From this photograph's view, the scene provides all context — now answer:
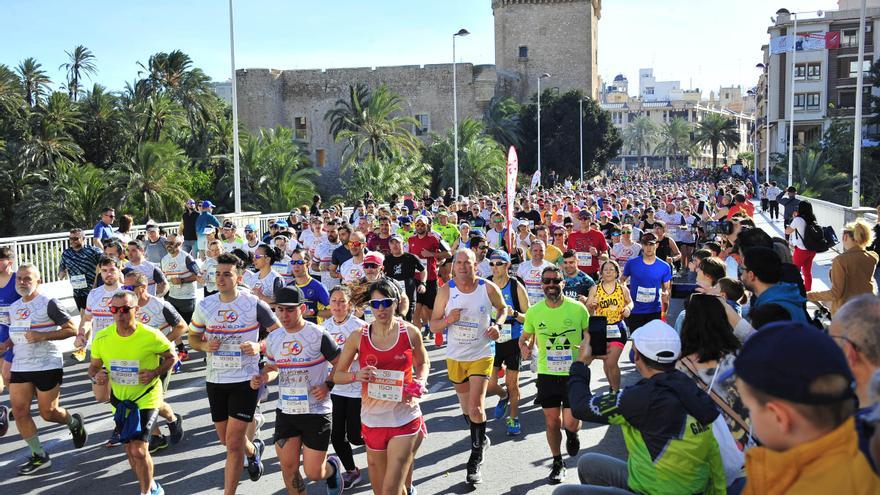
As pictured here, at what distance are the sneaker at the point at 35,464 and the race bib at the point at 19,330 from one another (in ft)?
3.25

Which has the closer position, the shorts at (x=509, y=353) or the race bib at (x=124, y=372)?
the race bib at (x=124, y=372)

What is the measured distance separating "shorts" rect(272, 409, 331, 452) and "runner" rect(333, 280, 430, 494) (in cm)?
33

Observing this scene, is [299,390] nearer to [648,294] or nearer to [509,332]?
[509,332]

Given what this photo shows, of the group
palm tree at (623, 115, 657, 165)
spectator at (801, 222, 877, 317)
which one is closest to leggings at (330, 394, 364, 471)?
spectator at (801, 222, 877, 317)

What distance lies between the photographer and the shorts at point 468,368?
7.09m

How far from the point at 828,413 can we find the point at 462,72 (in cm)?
6993

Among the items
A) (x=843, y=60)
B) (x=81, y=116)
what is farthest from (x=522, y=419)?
(x=843, y=60)


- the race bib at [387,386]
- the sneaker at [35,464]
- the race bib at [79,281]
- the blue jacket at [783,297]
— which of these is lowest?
the sneaker at [35,464]

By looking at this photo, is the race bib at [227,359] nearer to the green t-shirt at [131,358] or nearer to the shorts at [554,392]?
the green t-shirt at [131,358]

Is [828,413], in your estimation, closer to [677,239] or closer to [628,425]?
[628,425]

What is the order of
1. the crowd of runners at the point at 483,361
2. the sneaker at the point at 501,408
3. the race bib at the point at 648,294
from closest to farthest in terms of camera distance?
Result: 1. the crowd of runners at the point at 483,361
2. the sneaker at the point at 501,408
3. the race bib at the point at 648,294

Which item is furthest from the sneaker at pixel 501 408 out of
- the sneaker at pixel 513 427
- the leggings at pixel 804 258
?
the leggings at pixel 804 258

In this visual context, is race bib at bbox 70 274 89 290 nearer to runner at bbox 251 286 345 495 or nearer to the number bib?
runner at bbox 251 286 345 495

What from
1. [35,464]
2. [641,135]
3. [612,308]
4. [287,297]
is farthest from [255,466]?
[641,135]
